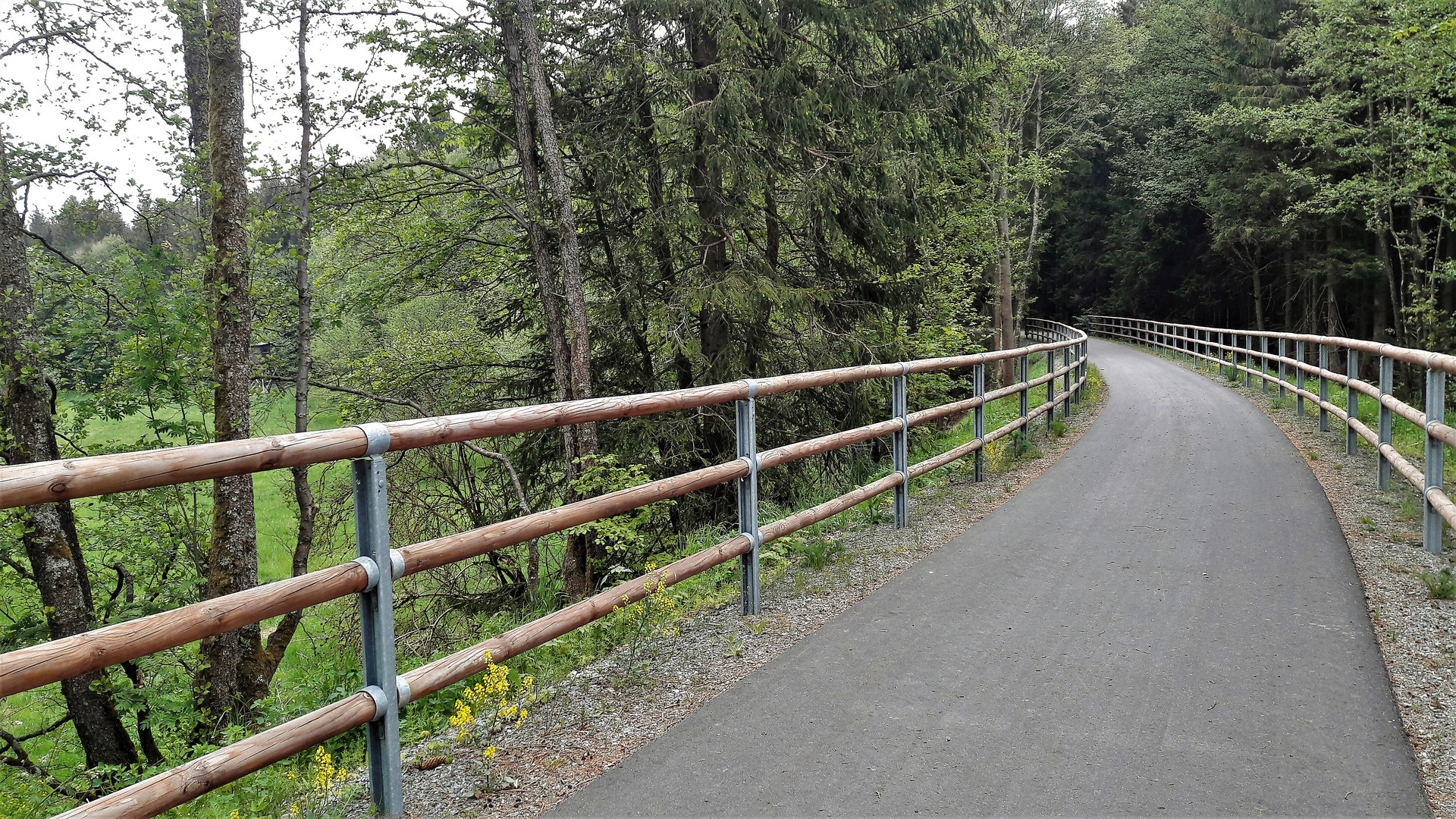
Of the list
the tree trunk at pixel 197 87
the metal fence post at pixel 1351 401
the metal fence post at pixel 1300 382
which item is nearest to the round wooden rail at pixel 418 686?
the metal fence post at pixel 1351 401

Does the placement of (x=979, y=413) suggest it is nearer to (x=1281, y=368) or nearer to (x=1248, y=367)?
(x=1281, y=368)

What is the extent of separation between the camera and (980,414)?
8.73 meters

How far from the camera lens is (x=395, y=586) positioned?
40.9 ft

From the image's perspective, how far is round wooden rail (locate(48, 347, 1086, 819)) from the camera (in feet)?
7.51

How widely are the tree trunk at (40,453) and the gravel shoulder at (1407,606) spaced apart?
959 cm

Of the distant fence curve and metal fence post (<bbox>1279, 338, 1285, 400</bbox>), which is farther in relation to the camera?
metal fence post (<bbox>1279, 338, 1285, 400</bbox>)

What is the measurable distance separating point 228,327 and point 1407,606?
373 inches

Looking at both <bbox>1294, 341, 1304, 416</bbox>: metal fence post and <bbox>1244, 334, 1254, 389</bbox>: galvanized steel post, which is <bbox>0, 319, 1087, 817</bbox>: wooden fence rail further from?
<bbox>1244, 334, 1254, 389</bbox>: galvanized steel post

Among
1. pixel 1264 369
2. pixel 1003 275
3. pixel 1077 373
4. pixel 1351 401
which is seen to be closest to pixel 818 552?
pixel 1351 401

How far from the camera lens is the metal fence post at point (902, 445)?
6.78 m

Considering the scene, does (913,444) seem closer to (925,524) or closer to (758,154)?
(758,154)

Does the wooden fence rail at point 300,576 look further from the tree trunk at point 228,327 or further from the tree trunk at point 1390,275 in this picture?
the tree trunk at point 1390,275

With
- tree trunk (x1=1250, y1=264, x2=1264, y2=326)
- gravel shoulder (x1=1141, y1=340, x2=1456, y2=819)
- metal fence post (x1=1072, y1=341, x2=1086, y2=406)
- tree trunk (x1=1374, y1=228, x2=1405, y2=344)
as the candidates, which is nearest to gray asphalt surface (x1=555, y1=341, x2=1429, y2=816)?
gravel shoulder (x1=1141, y1=340, x2=1456, y2=819)

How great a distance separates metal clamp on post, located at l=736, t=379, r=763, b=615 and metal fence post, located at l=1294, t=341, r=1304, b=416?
10200 millimetres
